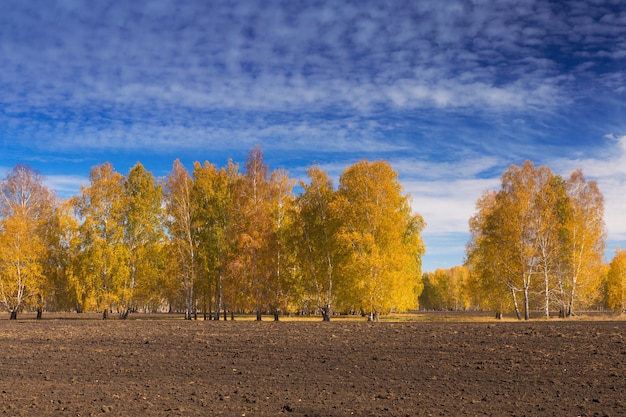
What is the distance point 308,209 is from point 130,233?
20164mm

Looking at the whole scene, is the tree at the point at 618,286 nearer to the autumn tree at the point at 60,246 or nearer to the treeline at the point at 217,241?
the treeline at the point at 217,241

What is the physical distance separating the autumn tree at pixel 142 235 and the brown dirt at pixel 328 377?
100 ft

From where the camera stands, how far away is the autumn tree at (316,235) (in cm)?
4722

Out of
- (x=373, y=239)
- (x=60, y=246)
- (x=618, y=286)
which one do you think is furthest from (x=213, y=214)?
(x=618, y=286)

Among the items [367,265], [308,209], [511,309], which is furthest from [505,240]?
[308,209]

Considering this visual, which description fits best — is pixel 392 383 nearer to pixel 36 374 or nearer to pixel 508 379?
pixel 508 379

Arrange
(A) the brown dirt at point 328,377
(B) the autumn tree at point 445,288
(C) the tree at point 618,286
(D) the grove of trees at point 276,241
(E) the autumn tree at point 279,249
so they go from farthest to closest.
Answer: (B) the autumn tree at point 445,288
(C) the tree at point 618,286
(E) the autumn tree at point 279,249
(D) the grove of trees at point 276,241
(A) the brown dirt at point 328,377

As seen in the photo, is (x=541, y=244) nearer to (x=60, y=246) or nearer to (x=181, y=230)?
(x=181, y=230)

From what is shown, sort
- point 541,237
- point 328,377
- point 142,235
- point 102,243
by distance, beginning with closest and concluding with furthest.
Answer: point 328,377 → point 541,237 → point 102,243 → point 142,235

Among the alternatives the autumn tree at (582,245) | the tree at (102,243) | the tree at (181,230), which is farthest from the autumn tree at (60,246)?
the autumn tree at (582,245)

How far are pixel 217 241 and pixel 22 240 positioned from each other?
68.5ft

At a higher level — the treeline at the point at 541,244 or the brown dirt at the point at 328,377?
the treeline at the point at 541,244

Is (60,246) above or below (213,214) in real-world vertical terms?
below

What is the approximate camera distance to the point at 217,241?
169 feet
